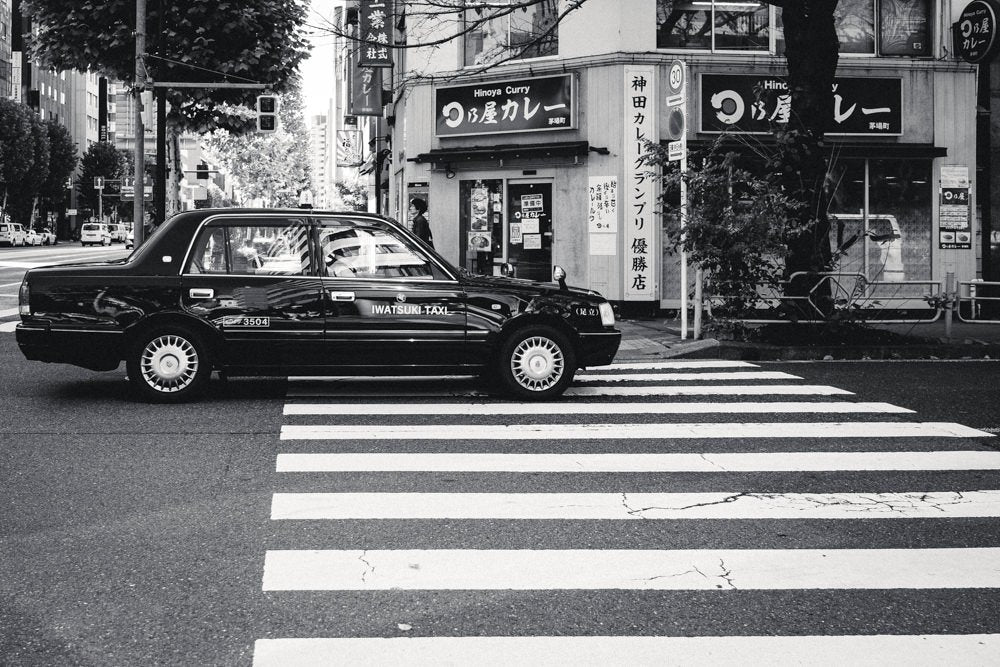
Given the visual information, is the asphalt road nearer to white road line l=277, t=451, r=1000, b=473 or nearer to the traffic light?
white road line l=277, t=451, r=1000, b=473

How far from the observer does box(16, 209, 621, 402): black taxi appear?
8898 mm

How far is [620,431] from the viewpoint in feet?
26.2

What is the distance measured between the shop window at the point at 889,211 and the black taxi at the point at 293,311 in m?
11.5

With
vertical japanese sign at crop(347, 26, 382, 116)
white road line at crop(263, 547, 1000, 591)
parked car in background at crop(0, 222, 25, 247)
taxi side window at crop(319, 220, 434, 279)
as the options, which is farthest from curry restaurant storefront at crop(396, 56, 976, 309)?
parked car in background at crop(0, 222, 25, 247)

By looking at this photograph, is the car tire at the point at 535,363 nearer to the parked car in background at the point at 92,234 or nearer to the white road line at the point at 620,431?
the white road line at the point at 620,431

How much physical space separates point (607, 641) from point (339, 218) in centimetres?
616


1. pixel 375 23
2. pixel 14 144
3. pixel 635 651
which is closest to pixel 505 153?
pixel 375 23

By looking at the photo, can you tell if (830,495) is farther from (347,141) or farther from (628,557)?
(347,141)

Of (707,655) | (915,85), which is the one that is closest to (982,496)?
(707,655)

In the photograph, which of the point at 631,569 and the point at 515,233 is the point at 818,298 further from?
the point at 631,569

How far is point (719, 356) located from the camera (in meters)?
13.3

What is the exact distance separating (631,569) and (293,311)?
16.8 feet

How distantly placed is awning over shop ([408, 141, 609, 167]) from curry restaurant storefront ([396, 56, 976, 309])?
3cm

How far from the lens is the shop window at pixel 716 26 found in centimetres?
1922
